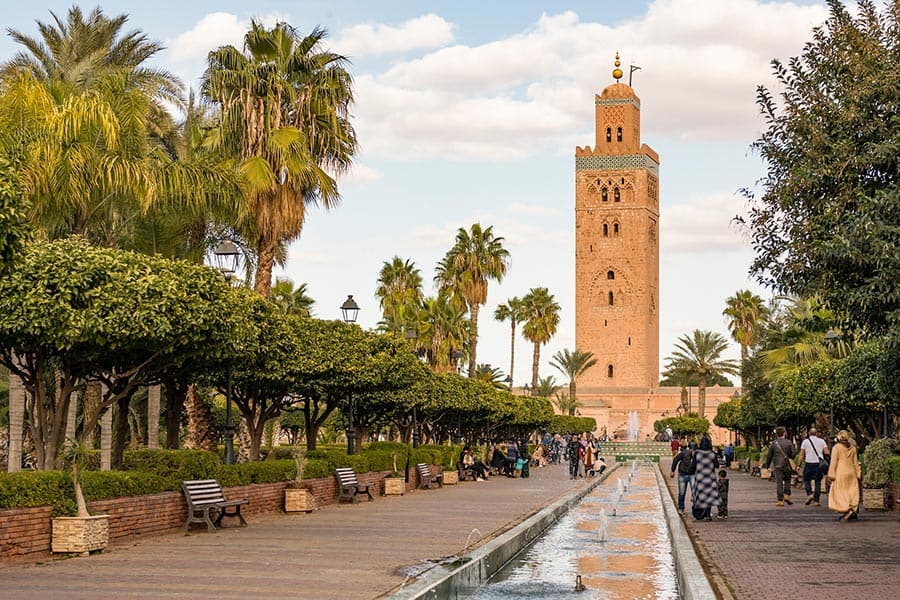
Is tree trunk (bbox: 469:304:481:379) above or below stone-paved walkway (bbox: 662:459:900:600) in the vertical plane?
above

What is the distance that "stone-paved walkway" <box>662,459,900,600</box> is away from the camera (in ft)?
38.1

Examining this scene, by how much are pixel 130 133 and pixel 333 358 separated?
6672mm

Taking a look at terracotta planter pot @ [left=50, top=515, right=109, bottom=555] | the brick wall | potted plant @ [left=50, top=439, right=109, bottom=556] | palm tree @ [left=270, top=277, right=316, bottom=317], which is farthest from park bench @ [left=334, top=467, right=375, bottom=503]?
palm tree @ [left=270, top=277, right=316, bottom=317]

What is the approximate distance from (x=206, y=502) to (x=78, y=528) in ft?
12.8

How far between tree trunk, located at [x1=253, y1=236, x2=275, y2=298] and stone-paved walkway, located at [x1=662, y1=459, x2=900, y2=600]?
39.4 ft

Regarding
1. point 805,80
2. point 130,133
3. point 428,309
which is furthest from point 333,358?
point 428,309

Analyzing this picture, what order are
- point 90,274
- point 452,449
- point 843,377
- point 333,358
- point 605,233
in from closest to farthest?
point 90,274 < point 333,358 < point 843,377 < point 452,449 < point 605,233

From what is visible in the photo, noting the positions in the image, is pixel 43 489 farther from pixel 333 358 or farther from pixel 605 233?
pixel 605 233

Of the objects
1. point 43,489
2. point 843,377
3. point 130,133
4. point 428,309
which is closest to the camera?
point 43,489

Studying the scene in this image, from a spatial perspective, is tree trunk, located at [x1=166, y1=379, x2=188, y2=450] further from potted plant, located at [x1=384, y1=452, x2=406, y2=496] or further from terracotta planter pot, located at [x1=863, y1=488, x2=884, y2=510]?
terracotta planter pot, located at [x1=863, y1=488, x2=884, y2=510]

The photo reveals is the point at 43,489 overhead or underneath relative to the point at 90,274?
underneath

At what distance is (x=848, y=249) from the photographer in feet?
48.4

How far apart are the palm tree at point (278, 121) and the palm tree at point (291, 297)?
26294 millimetres

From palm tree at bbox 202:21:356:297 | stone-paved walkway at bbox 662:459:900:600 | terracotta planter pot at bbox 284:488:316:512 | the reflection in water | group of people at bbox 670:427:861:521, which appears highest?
palm tree at bbox 202:21:356:297
